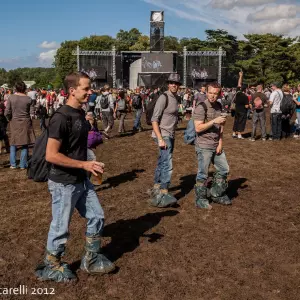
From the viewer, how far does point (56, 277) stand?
11.6 feet

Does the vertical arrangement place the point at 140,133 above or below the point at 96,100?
below

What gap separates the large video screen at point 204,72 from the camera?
131 ft

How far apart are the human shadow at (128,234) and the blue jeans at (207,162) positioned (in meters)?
0.67

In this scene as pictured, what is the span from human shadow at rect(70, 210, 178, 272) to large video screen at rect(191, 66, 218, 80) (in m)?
36.0

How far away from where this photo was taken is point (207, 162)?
214 inches

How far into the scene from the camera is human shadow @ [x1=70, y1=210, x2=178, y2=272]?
426 cm

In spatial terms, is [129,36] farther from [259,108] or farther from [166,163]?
[166,163]

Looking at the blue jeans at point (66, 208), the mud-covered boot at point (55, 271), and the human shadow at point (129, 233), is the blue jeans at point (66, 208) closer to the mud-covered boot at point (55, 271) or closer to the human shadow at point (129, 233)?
the mud-covered boot at point (55, 271)

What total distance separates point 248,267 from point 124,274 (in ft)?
4.15

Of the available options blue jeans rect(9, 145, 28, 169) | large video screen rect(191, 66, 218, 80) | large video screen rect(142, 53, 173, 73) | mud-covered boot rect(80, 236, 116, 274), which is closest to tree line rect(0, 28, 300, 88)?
large video screen rect(191, 66, 218, 80)

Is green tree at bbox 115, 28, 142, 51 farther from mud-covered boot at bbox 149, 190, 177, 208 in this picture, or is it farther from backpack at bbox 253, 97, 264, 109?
mud-covered boot at bbox 149, 190, 177, 208

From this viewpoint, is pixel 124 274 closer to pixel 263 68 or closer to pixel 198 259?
pixel 198 259

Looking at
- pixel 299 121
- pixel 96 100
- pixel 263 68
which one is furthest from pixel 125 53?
pixel 299 121

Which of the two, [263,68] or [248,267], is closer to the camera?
[248,267]
